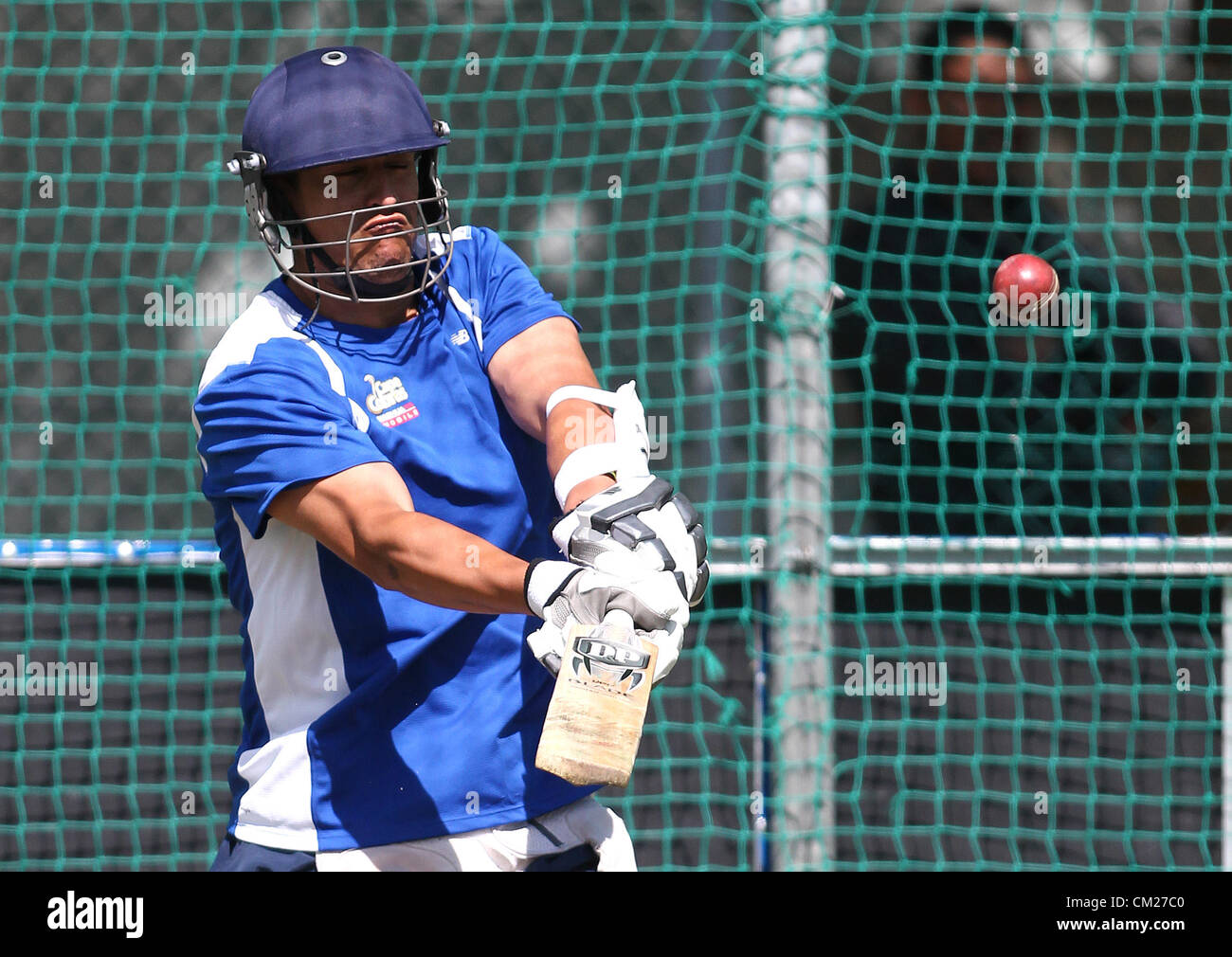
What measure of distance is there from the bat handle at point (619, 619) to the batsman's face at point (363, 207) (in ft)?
2.41

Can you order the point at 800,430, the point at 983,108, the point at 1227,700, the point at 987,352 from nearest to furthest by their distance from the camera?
the point at 800,430 → the point at 1227,700 → the point at 987,352 → the point at 983,108

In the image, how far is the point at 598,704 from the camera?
196 cm

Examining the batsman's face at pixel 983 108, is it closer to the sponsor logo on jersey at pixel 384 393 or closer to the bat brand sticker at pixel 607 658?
the sponsor logo on jersey at pixel 384 393

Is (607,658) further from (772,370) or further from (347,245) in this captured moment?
(772,370)

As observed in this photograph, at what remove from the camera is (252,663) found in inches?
95.1

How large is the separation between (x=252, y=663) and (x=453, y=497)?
1.50ft

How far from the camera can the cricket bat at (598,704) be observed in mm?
1966

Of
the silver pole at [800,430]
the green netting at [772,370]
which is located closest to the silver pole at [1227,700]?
the green netting at [772,370]

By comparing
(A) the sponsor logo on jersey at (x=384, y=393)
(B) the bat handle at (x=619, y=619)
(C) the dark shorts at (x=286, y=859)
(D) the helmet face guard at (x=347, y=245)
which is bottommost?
(C) the dark shorts at (x=286, y=859)

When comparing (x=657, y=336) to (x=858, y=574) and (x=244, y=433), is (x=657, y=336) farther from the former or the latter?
(x=244, y=433)

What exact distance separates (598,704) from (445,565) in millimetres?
310

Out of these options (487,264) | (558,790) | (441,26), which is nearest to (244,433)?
(487,264)

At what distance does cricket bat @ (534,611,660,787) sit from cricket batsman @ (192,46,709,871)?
0.24 m

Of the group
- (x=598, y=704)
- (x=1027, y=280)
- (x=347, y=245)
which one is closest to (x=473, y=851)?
(x=598, y=704)
